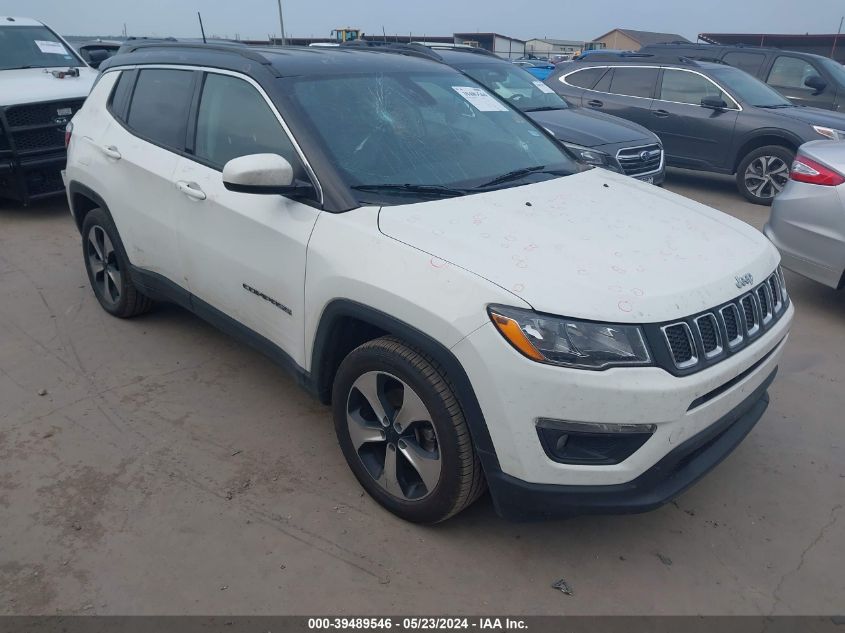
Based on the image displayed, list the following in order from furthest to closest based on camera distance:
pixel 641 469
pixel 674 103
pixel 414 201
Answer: pixel 674 103, pixel 414 201, pixel 641 469

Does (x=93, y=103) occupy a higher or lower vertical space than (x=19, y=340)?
higher

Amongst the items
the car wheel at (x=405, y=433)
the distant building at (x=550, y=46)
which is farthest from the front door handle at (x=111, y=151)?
the distant building at (x=550, y=46)

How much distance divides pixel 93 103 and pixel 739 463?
438cm

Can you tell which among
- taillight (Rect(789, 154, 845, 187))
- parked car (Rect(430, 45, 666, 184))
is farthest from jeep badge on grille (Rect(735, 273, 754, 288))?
parked car (Rect(430, 45, 666, 184))

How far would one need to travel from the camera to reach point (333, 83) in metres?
3.24

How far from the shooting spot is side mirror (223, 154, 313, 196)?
273cm

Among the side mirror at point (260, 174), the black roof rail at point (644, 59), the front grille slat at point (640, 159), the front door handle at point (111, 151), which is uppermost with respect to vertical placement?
the side mirror at point (260, 174)

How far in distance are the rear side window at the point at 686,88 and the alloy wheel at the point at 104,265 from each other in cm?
757

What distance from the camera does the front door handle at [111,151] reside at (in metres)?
4.03

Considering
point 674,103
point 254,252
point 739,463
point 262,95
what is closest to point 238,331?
point 254,252

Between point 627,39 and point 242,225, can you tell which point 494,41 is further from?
point 242,225

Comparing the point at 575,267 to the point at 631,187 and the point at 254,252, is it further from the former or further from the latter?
the point at 254,252

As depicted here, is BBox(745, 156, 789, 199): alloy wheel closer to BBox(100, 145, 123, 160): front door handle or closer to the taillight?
the taillight

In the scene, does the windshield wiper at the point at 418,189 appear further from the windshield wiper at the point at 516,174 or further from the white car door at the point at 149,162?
the white car door at the point at 149,162
